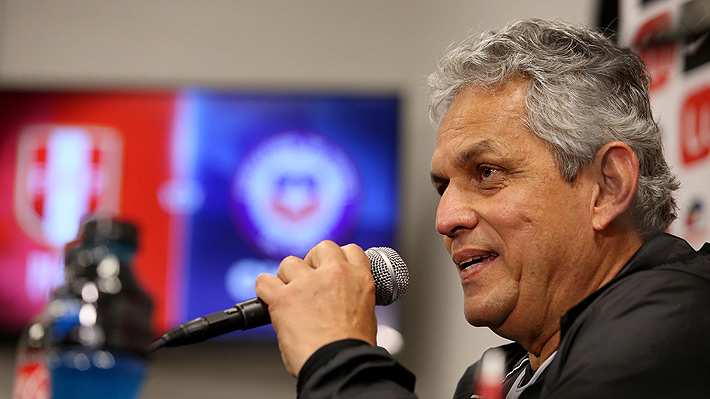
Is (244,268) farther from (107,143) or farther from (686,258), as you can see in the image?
(686,258)

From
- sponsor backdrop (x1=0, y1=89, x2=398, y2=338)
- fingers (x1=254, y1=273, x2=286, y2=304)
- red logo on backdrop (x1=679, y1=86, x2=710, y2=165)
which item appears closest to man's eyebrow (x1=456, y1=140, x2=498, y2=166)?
fingers (x1=254, y1=273, x2=286, y2=304)

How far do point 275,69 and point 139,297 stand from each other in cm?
247

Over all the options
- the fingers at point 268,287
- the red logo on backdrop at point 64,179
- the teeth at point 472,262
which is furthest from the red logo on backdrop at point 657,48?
the red logo on backdrop at point 64,179

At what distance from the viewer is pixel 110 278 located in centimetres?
161

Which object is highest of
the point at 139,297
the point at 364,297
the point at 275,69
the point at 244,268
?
the point at 275,69

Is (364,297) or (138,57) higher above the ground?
(138,57)

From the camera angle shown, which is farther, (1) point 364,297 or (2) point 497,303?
(2) point 497,303

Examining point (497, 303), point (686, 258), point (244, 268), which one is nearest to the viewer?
point (686, 258)

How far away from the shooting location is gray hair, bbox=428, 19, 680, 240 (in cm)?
138

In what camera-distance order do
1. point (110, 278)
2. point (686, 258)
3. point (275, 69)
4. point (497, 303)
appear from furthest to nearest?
point (275, 69) → point (110, 278) → point (497, 303) → point (686, 258)

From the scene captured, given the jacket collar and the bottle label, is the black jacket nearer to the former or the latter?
the jacket collar

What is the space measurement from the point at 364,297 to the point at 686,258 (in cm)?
48

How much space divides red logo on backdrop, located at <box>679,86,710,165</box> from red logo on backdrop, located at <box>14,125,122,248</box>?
8.14 feet

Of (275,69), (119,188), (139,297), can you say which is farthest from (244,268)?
(139,297)
